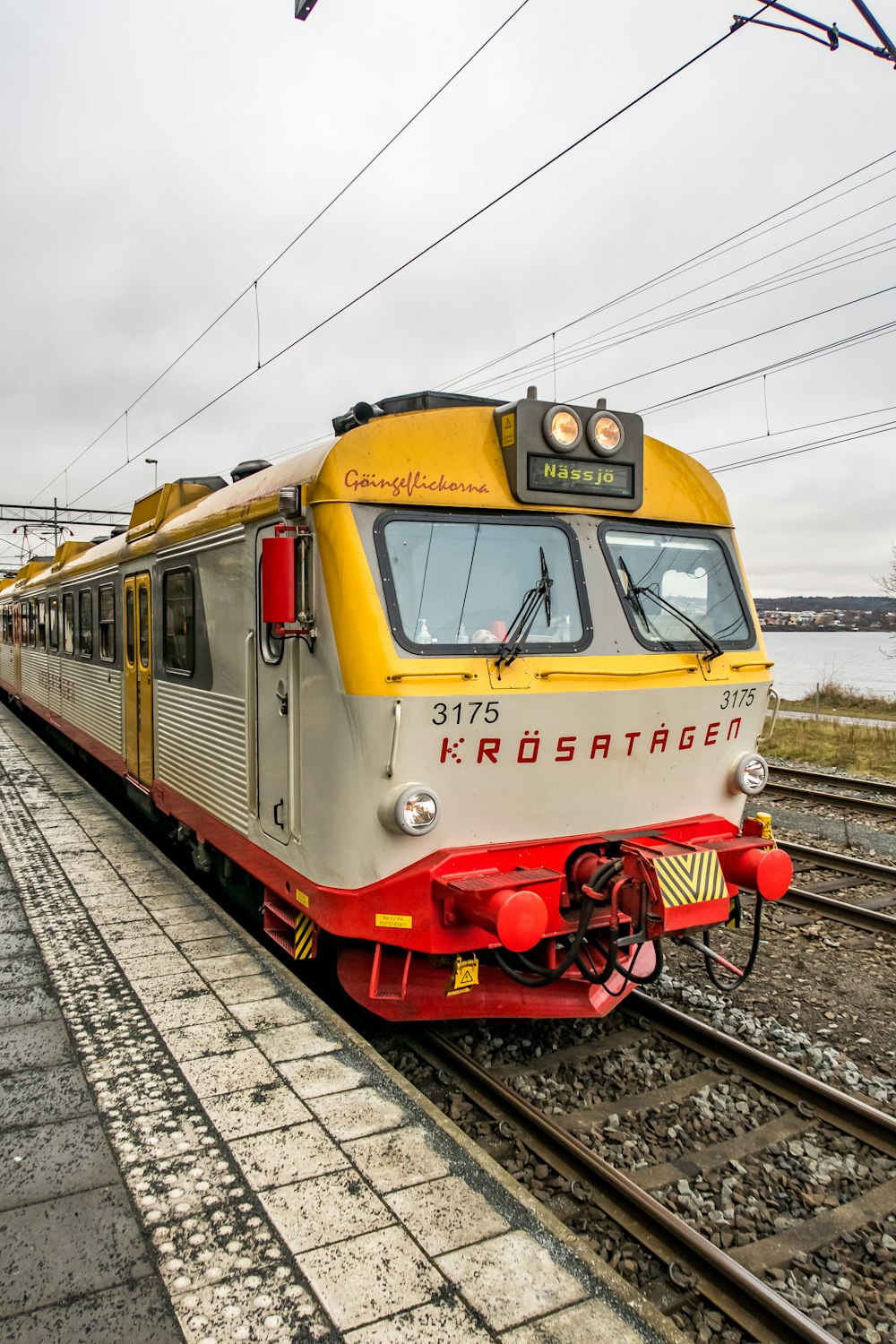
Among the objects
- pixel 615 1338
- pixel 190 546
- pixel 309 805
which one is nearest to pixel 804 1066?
pixel 615 1338

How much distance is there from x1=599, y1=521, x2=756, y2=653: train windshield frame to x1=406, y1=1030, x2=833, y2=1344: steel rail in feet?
7.70

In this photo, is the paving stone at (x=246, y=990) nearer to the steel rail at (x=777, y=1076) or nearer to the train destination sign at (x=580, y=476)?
the steel rail at (x=777, y=1076)

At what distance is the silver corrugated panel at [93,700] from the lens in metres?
9.09

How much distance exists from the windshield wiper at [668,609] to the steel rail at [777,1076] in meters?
1.95

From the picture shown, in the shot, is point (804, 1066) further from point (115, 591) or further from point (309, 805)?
point (115, 591)

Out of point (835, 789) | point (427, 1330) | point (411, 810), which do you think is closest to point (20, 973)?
point (411, 810)

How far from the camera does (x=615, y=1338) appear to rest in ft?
8.25

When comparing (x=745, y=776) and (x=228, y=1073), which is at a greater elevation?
(x=745, y=776)

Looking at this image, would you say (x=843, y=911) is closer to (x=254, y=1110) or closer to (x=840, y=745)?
(x=254, y=1110)

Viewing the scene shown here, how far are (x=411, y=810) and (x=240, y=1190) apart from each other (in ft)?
5.10

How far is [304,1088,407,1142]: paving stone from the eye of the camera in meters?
3.51

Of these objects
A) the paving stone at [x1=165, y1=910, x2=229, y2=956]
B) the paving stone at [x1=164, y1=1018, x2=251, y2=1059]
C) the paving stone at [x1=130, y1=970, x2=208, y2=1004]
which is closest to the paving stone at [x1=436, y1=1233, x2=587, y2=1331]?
the paving stone at [x1=164, y1=1018, x2=251, y2=1059]

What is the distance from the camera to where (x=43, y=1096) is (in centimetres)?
375

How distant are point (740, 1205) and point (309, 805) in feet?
8.14
